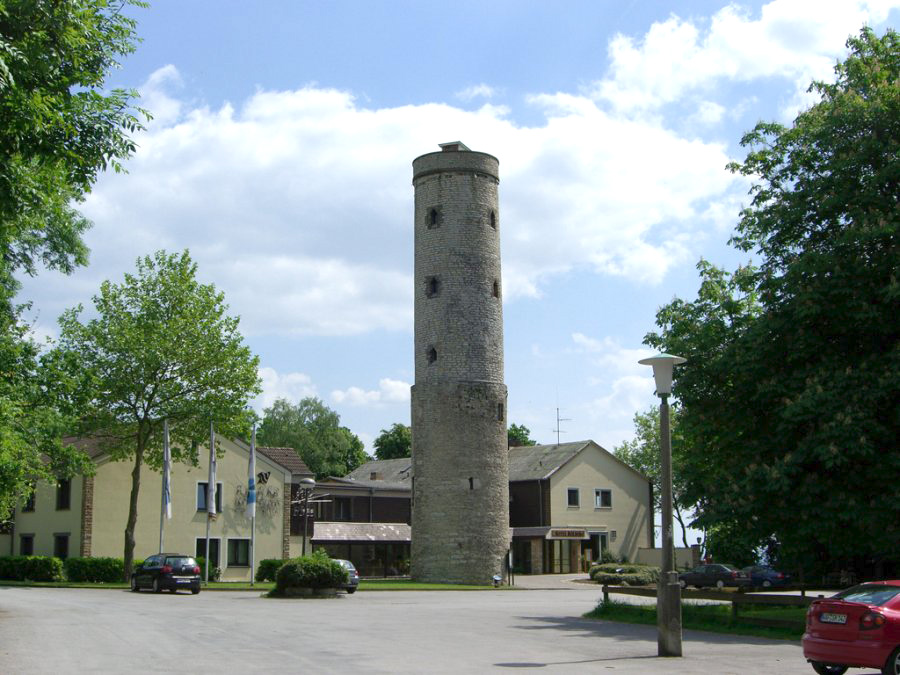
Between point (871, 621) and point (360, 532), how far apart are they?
45.8m

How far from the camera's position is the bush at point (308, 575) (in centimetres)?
3303

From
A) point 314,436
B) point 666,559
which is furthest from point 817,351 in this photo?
point 314,436

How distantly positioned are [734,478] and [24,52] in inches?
677

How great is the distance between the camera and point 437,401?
1884 inches

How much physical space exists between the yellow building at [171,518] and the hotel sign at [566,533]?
17.3m

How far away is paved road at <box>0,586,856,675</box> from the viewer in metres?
14.1

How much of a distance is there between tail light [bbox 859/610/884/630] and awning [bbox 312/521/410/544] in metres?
43.2

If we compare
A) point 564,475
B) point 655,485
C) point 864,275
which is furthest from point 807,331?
point 655,485

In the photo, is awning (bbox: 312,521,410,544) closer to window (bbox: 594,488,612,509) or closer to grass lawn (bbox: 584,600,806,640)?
window (bbox: 594,488,612,509)

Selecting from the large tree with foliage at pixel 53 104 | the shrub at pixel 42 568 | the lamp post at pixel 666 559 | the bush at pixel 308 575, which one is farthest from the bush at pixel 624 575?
the large tree with foliage at pixel 53 104

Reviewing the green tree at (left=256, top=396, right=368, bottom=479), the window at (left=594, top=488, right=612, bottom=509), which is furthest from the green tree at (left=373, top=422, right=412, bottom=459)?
the window at (left=594, top=488, right=612, bottom=509)

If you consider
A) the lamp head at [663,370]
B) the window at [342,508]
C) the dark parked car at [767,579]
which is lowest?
the dark parked car at [767,579]

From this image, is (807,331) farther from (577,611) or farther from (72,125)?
(72,125)

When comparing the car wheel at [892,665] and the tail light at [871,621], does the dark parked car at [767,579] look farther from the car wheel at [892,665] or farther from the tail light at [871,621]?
the car wheel at [892,665]
